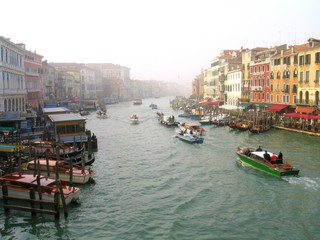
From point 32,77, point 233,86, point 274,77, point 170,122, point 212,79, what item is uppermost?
point 212,79

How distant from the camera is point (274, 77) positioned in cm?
4228

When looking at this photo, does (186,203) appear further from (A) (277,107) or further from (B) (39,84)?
(B) (39,84)

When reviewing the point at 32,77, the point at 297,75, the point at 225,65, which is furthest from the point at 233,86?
the point at 32,77

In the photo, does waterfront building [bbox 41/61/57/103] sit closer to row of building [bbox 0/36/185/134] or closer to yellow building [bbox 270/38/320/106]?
row of building [bbox 0/36/185/134]

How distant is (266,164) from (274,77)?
2551 centimetres

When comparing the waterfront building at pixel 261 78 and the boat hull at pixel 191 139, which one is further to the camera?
the waterfront building at pixel 261 78

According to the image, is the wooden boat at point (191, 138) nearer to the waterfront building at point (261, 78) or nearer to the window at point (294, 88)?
the window at point (294, 88)

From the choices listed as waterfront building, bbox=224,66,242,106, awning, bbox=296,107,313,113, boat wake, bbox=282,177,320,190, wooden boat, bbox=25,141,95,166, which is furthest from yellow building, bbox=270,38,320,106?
wooden boat, bbox=25,141,95,166

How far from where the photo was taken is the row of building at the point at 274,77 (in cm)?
3509

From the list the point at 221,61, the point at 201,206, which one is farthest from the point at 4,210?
the point at 221,61

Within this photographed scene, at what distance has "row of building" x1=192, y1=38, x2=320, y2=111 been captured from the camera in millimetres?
35094

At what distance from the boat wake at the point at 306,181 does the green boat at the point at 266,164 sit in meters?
0.31

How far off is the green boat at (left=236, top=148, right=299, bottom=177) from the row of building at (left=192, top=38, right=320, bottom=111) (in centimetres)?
1651

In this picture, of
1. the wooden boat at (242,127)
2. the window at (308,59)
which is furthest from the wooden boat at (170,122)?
the window at (308,59)
